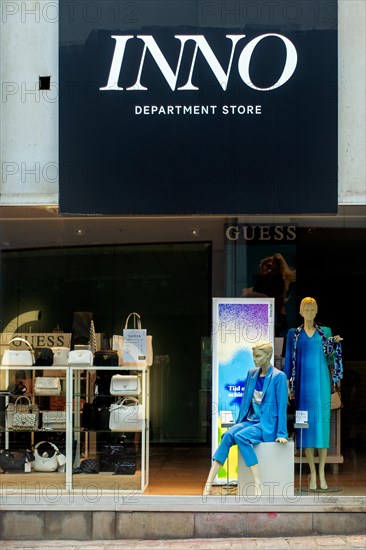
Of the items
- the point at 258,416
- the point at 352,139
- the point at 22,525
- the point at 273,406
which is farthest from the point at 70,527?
the point at 352,139

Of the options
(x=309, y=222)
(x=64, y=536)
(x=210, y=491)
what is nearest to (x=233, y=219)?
(x=309, y=222)

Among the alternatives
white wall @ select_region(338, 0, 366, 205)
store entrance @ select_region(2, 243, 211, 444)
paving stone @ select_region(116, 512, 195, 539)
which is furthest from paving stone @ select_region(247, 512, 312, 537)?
white wall @ select_region(338, 0, 366, 205)

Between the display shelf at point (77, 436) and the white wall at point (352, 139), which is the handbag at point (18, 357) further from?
the white wall at point (352, 139)

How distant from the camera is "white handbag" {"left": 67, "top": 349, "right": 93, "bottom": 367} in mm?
9867

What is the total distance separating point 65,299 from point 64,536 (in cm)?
239

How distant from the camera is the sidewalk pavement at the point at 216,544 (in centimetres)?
886

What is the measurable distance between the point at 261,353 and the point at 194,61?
2764 mm

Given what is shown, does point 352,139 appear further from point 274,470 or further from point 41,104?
point 274,470

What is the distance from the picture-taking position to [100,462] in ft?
32.3

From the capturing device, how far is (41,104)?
31.2ft

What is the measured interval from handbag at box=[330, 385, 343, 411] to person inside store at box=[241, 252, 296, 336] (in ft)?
2.62

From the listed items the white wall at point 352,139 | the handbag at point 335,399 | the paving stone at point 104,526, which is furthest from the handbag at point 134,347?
the white wall at point 352,139

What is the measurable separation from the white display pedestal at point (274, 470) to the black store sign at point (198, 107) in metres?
2.18

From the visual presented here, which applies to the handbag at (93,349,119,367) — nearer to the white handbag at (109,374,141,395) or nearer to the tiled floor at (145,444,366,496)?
the white handbag at (109,374,141,395)
